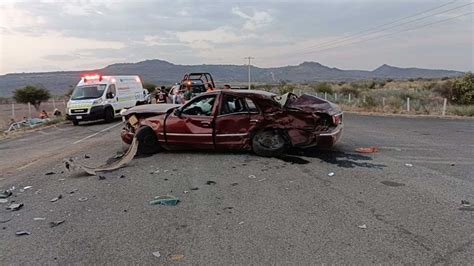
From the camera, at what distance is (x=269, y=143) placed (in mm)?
9297

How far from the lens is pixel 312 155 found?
948cm

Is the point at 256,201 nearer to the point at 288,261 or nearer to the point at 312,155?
the point at 288,261

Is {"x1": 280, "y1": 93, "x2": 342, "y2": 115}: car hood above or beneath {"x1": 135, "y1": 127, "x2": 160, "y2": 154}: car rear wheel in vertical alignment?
above

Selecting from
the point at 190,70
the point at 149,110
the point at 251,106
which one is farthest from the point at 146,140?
the point at 190,70

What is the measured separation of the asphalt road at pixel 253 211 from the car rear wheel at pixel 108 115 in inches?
507

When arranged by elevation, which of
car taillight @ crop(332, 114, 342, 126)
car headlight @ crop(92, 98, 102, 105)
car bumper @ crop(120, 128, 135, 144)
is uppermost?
car taillight @ crop(332, 114, 342, 126)

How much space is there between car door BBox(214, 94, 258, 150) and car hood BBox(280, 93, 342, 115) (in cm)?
80

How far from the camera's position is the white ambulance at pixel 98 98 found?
21.7m

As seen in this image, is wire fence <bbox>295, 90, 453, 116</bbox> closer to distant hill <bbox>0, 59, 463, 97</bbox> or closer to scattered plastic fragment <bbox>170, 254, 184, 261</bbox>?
scattered plastic fragment <bbox>170, 254, 184, 261</bbox>

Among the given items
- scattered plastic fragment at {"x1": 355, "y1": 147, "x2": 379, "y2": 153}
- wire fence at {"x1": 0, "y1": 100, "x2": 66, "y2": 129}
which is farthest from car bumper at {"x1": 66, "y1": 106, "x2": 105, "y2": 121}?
scattered plastic fragment at {"x1": 355, "y1": 147, "x2": 379, "y2": 153}

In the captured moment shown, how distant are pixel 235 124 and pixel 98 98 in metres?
14.7

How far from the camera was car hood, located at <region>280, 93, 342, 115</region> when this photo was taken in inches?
365

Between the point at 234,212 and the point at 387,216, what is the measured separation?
1911 mm

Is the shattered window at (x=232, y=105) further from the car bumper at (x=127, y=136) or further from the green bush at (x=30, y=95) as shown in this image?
the green bush at (x=30, y=95)
